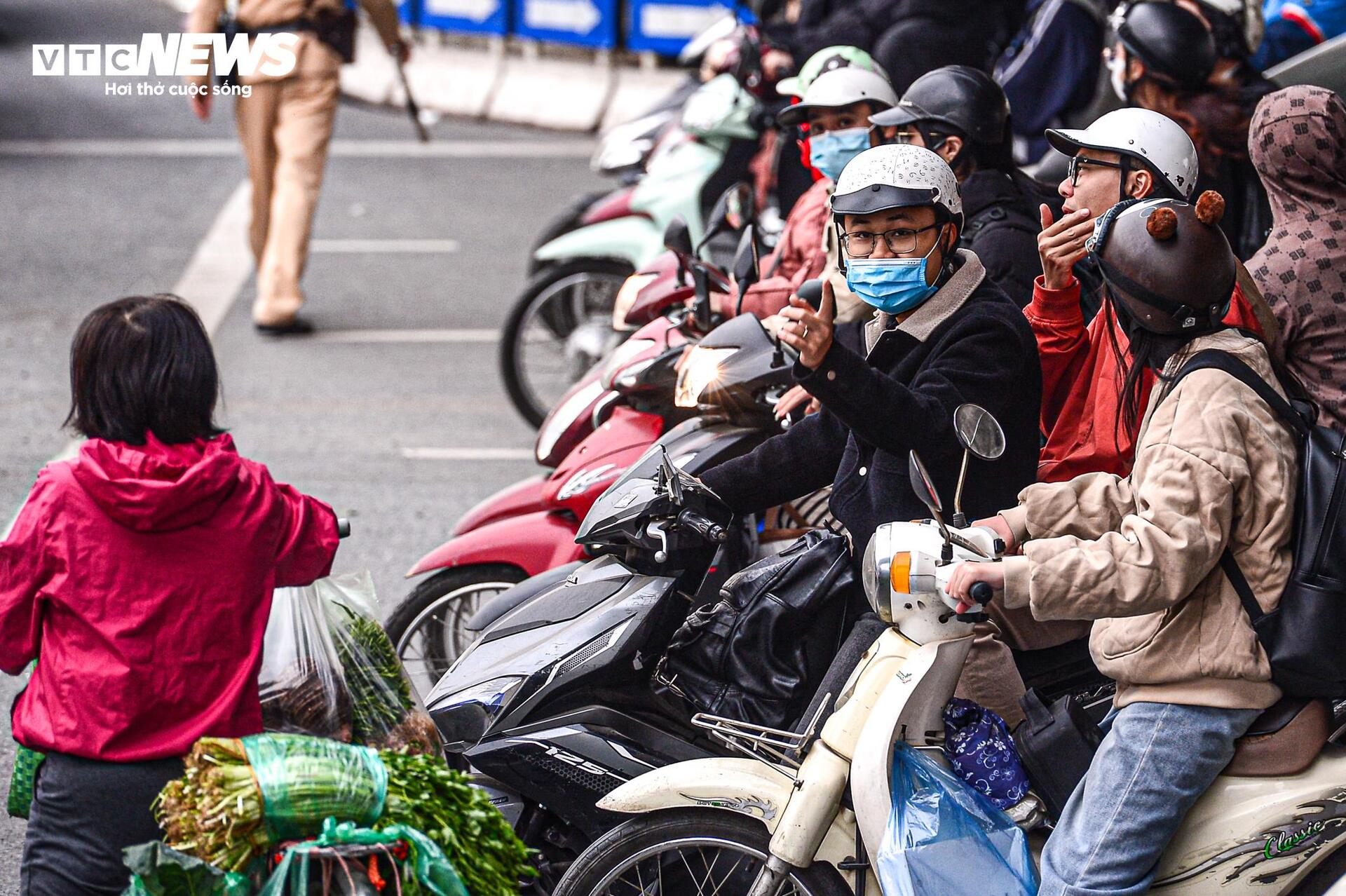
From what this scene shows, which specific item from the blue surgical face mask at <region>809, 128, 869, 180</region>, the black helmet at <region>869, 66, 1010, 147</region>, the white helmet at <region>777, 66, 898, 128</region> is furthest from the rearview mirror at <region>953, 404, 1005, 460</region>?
the white helmet at <region>777, 66, 898, 128</region>

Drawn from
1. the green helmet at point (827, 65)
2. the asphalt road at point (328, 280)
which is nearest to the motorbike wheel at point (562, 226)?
the asphalt road at point (328, 280)

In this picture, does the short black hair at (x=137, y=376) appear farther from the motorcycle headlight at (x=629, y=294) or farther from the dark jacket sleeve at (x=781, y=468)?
the motorcycle headlight at (x=629, y=294)

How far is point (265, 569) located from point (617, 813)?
2.90ft

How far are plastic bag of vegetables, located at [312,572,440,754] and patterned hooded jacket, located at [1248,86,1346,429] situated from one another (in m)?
2.05

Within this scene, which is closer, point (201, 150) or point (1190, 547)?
point (1190, 547)

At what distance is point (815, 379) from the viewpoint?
3.11 metres

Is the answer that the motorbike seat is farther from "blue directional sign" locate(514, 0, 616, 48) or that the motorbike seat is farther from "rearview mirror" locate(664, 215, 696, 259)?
"blue directional sign" locate(514, 0, 616, 48)

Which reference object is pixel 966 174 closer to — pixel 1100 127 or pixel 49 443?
pixel 1100 127

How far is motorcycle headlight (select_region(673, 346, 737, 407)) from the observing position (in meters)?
4.01

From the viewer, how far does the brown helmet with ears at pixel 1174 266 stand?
2.72 metres

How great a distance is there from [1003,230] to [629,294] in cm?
152

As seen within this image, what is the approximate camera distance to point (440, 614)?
4.45 metres

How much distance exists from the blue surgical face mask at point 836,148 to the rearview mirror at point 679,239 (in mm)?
586

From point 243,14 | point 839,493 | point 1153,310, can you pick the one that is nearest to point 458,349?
point 243,14
